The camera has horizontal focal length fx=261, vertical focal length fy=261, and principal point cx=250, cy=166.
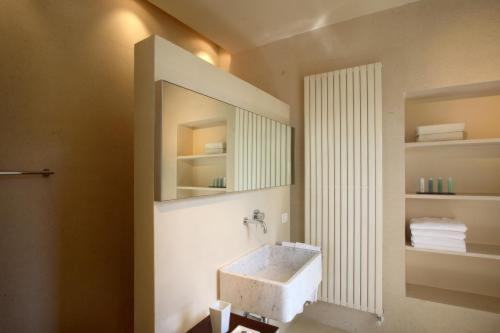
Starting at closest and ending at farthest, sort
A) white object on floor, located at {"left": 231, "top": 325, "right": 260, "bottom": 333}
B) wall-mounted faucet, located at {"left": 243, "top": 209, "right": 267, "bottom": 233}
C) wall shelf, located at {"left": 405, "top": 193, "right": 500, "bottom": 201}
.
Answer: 1. white object on floor, located at {"left": 231, "top": 325, "right": 260, "bottom": 333}
2. wall shelf, located at {"left": 405, "top": 193, "right": 500, "bottom": 201}
3. wall-mounted faucet, located at {"left": 243, "top": 209, "right": 267, "bottom": 233}

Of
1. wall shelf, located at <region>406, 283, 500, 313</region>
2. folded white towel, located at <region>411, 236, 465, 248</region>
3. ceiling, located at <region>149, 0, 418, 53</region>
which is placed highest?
ceiling, located at <region>149, 0, 418, 53</region>

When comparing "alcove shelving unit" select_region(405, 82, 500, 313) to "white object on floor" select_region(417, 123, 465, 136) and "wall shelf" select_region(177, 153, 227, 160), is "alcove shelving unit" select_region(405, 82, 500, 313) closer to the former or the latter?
"white object on floor" select_region(417, 123, 465, 136)

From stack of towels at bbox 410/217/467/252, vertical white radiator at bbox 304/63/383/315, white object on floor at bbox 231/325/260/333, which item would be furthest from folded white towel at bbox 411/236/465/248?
white object on floor at bbox 231/325/260/333

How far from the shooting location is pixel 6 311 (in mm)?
1357

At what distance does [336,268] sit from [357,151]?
97 cm

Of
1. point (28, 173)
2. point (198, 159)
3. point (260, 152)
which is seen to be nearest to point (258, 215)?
point (260, 152)

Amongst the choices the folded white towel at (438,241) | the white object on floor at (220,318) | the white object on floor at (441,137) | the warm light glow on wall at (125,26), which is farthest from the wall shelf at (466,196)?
the warm light glow on wall at (125,26)

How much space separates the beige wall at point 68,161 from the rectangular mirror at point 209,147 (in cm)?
76

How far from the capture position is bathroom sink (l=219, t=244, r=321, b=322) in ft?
4.60

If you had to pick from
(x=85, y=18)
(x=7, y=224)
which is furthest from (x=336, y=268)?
(x=85, y=18)

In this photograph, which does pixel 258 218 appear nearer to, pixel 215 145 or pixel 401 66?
pixel 215 145

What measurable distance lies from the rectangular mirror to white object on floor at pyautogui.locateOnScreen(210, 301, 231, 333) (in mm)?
578

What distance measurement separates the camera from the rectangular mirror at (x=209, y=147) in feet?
4.11

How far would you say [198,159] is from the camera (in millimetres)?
1485
